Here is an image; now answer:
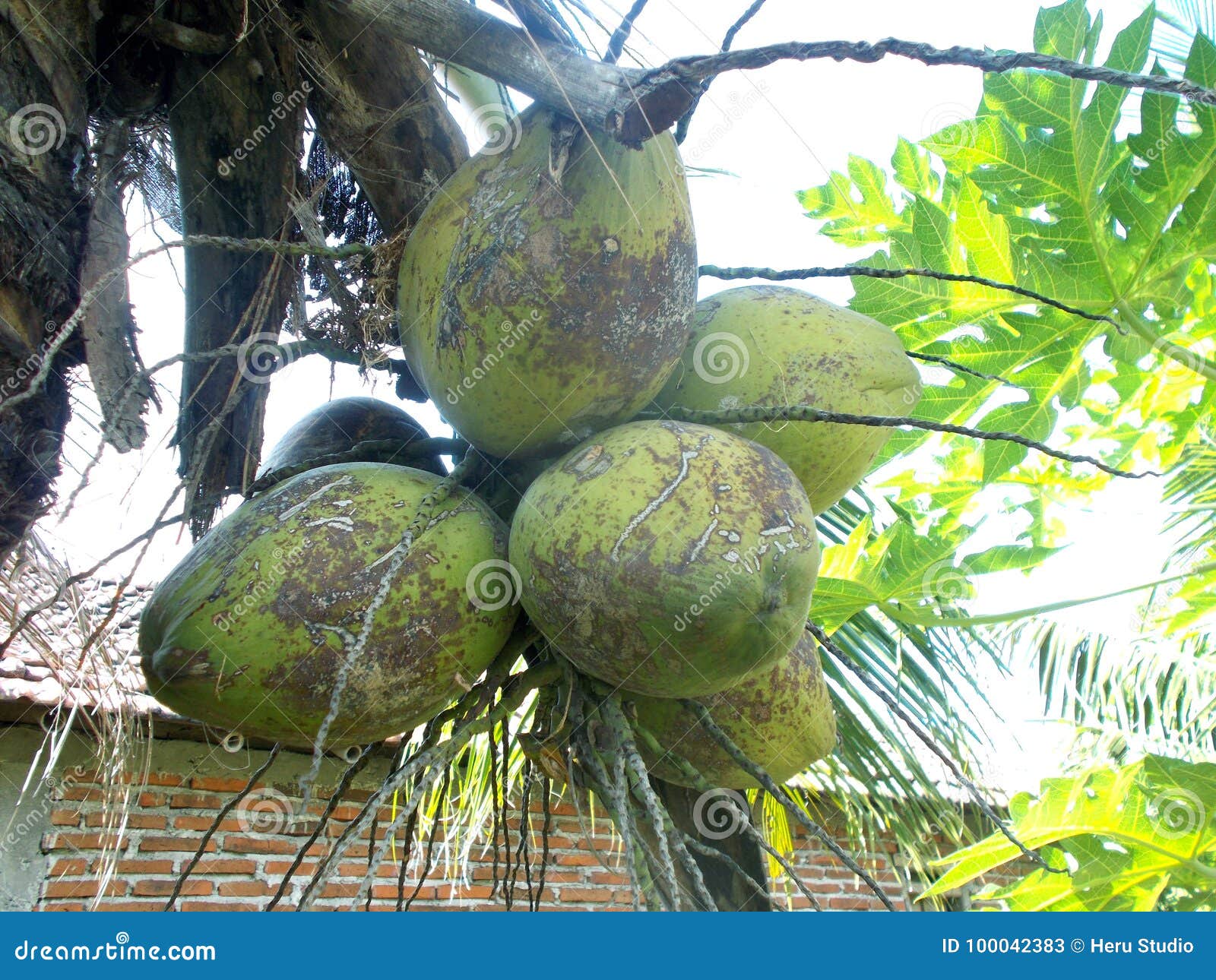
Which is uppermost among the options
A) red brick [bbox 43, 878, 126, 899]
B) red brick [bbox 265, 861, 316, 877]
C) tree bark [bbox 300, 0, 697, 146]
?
tree bark [bbox 300, 0, 697, 146]

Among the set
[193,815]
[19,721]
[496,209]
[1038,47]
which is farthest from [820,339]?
[193,815]

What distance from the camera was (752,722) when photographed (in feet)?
4.40

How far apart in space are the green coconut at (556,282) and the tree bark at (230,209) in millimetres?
345

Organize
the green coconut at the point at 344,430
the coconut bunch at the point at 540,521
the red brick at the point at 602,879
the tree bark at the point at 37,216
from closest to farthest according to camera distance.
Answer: the coconut bunch at the point at 540,521, the tree bark at the point at 37,216, the green coconut at the point at 344,430, the red brick at the point at 602,879

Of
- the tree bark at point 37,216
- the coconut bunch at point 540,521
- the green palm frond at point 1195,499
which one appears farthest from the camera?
the green palm frond at point 1195,499

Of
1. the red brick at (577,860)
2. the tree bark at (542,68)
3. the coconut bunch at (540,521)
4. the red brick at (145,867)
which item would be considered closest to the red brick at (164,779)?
the red brick at (145,867)

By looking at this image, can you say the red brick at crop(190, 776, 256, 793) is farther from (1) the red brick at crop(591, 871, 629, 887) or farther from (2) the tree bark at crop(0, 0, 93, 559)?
(2) the tree bark at crop(0, 0, 93, 559)

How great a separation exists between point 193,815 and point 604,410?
3994mm

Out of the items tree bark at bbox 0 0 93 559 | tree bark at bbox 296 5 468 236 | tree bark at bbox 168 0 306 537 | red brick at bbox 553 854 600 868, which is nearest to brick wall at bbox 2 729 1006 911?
red brick at bbox 553 854 600 868

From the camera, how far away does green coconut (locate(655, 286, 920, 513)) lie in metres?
1.31

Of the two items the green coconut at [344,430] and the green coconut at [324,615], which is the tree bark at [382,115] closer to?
the green coconut at [344,430]

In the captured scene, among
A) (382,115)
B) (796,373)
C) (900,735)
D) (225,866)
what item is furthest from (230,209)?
(225,866)

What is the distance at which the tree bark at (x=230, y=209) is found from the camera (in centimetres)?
139

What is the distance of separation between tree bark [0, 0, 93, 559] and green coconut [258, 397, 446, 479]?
0.31 m
